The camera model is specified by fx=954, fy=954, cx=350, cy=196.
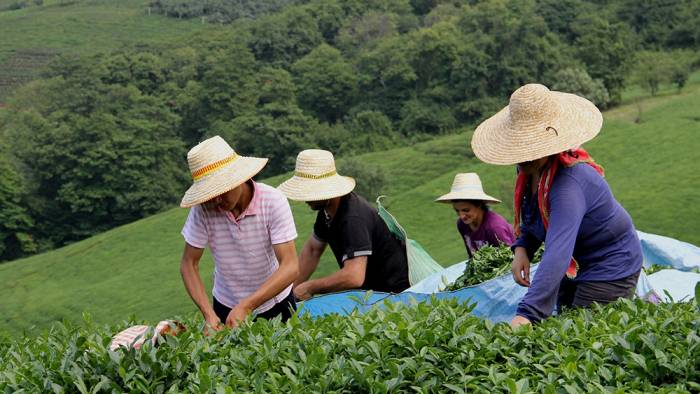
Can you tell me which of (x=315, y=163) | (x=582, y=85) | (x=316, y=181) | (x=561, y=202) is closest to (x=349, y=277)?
(x=316, y=181)

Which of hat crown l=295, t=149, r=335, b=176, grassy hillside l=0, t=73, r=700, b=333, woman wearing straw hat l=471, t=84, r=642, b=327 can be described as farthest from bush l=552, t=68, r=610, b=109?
woman wearing straw hat l=471, t=84, r=642, b=327

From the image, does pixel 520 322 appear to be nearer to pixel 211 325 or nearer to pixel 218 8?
pixel 211 325

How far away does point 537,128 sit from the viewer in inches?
181

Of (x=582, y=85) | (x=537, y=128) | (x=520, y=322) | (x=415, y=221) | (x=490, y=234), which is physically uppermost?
(x=537, y=128)

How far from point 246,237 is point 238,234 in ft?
0.16

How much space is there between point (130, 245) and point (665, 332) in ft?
146

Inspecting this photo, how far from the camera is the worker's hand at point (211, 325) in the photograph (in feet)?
16.0

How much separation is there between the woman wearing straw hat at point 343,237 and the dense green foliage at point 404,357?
5.97 feet

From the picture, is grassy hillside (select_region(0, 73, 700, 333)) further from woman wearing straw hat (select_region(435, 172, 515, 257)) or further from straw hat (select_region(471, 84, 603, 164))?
straw hat (select_region(471, 84, 603, 164))

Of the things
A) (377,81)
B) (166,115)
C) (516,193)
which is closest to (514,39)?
(377,81)

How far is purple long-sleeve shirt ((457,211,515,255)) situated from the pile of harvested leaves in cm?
48

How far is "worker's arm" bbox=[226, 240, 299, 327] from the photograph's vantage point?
5273mm

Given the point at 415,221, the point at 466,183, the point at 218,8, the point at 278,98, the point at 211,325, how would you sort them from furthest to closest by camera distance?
the point at 218,8 < the point at 278,98 < the point at 415,221 < the point at 466,183 < the point at 211,325

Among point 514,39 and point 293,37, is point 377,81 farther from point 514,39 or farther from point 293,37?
point 293,37
